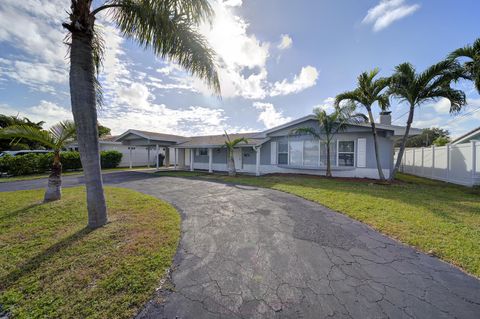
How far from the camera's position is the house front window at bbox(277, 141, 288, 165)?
14618 millimetres

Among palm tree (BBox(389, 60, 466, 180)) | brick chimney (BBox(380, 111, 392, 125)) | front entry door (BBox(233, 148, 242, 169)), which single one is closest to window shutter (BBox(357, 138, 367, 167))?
palm tree (BBox(389, 60, 466, 180))

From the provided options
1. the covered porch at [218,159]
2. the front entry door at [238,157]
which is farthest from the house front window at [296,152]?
the front entry door at [238,157]

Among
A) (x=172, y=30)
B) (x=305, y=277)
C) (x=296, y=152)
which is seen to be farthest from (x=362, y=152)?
(x=172, y=30)

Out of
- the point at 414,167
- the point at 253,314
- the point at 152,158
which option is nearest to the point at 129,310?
the point at 253,314

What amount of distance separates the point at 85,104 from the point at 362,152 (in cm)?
1350

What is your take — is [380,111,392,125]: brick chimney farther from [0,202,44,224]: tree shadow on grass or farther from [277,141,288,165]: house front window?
[0,202,44,224]: tree shadow on grass

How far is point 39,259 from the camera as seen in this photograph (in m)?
3.21

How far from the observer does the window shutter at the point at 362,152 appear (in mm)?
11812

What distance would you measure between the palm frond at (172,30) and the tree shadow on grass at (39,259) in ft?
16.2

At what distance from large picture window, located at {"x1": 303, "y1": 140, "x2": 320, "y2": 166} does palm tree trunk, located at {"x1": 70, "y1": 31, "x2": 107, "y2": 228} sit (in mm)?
12395

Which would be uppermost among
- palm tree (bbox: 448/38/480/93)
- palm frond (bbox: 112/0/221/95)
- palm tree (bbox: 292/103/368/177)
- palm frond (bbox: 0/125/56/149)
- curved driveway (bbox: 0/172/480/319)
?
palm tree (bbox: 448/38/480/93)

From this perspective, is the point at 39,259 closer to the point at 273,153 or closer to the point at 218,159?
the point at 273,153

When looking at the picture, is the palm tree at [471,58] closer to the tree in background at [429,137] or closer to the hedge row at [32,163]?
the hedge row at [32,163]

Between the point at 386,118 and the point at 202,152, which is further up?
the point at 386,118
